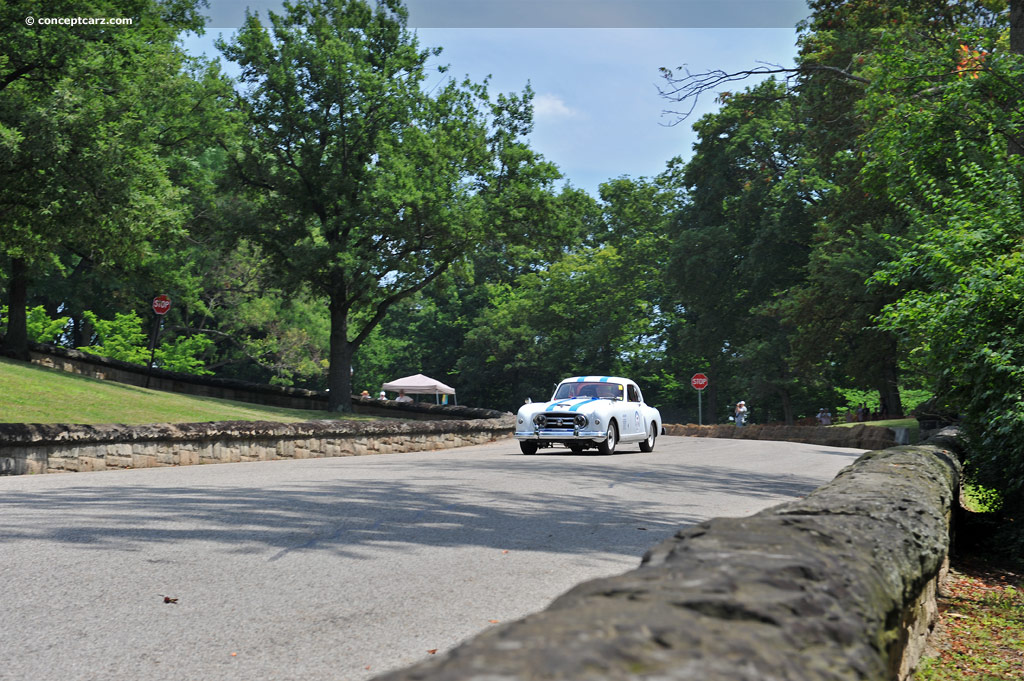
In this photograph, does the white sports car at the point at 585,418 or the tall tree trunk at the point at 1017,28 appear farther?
the white sports car at the point at 585,418

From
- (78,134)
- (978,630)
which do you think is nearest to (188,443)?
(78,134)

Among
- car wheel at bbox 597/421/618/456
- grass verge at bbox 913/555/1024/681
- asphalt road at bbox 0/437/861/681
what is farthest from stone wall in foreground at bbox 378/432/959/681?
car wheel at bbox 597/421/618/456

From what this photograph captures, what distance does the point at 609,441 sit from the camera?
20375 mm

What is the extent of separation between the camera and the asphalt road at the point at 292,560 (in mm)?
4430

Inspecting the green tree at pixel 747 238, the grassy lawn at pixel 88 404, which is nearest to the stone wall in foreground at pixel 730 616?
the grassy lawn at pixel 88 404

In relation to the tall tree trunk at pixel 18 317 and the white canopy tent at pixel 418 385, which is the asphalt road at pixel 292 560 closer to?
the tall tree trunk at pixel 18 317

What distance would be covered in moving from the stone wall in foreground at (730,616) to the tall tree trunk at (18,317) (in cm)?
3144

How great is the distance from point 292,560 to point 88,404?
16.7 metres

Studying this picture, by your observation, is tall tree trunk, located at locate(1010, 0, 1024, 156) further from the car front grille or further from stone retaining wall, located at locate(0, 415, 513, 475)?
stone retaining wall, located at locate(0, 415, 513, 475)

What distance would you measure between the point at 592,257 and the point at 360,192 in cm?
3272

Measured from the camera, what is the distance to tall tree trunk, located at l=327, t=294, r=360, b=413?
3325 cm

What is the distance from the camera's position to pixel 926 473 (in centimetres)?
684

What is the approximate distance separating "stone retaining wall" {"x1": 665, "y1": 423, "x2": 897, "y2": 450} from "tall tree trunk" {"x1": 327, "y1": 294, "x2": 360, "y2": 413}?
1413 centimetres

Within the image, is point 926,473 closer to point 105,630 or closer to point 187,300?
point 105,630
